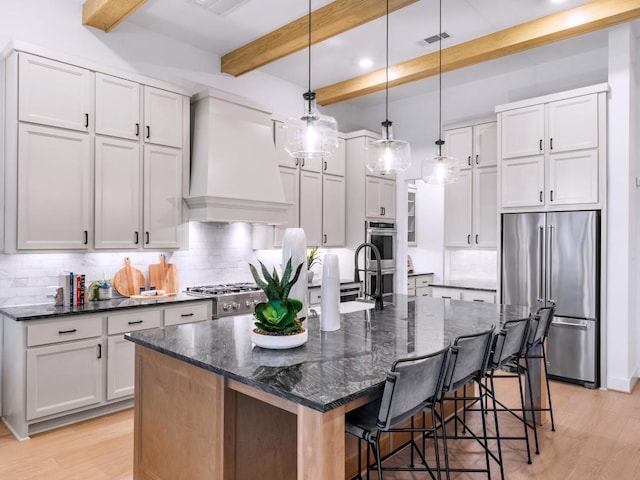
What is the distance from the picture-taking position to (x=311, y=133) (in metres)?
2.90

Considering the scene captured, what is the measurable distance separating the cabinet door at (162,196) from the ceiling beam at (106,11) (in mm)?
1080

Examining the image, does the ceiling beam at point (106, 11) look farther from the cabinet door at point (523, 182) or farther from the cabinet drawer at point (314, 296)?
the cabinet door at point (523, 182)

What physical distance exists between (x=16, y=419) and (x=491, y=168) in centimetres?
537

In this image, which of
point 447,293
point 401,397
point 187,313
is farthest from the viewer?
point 447,293

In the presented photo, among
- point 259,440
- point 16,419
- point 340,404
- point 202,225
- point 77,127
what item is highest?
point 77,127

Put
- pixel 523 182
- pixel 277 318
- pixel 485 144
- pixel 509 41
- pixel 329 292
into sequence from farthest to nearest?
pixel 485 144 → pixel 523 182 → pixel 509 41 → pixel 329 292 → pixel 277 318

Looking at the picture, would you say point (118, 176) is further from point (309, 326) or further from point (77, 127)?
point (309, 326)

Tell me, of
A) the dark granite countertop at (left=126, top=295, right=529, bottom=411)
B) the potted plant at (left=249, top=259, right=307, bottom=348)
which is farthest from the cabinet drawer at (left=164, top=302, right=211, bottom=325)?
the potted plant at (left=249, top=259, right=307, bottom=348)

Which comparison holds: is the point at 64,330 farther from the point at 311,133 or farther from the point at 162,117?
the point at 311,133

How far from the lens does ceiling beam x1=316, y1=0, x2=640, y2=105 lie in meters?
3.78

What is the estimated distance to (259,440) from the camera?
6.97 ft

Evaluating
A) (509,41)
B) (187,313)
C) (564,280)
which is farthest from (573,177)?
(187,313)

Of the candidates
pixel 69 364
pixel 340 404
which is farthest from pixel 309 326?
pixel 69 364

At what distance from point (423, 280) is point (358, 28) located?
372 cm
